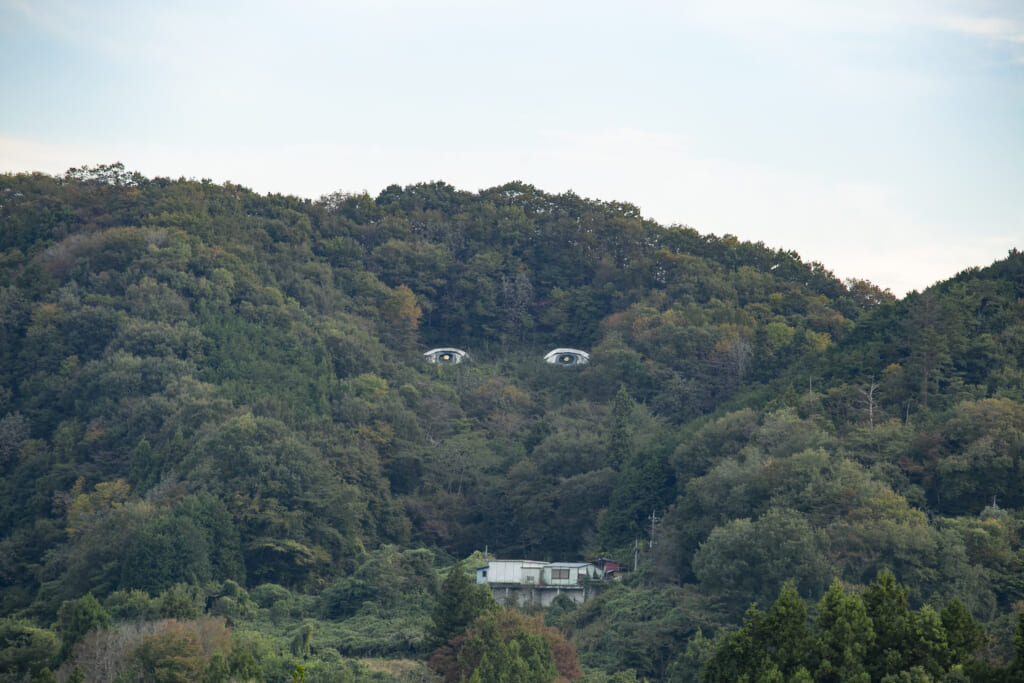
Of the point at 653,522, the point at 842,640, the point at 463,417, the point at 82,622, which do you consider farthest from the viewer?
the point at 463,417

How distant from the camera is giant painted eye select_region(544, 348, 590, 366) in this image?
62.0m

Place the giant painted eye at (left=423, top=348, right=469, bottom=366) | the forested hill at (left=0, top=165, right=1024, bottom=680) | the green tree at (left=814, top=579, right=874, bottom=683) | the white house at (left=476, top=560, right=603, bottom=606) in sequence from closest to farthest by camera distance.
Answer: the green tree at (left=814, top=579, right=874, bottom=683)
the forested hill at (left=0, top=165, right=1024, bottom=680)
the white house at (left=476, top=560, right=603, bottom=606)
the giant painted eye at (left=423, top=348, right=469, bottom=366)

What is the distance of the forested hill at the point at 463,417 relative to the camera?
126ft

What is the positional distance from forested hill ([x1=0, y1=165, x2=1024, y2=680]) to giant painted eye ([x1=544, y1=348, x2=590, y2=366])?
3.87 ft

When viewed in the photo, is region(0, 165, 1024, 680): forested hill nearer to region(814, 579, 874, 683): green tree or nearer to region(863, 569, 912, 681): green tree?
region(863, 569, 912, 681): green tree

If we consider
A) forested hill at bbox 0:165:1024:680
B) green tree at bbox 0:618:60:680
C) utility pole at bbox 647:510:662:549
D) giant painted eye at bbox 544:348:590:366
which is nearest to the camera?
green tree at bbox 0:618:60:680

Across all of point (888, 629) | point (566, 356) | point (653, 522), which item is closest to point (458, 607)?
point (653, 522)

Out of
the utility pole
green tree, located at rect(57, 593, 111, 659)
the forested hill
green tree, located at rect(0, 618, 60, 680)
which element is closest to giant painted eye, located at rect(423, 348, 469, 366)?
the forested hill

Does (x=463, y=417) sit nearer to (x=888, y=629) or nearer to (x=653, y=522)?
(x=653, y=522)

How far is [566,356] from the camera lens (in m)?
62.6

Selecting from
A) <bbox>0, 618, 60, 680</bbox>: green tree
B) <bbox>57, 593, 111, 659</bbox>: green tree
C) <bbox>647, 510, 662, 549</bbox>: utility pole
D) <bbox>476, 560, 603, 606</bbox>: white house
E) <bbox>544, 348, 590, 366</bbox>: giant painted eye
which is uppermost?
<bbox>544, 348, 590, 366</bbox>: giant painted eye

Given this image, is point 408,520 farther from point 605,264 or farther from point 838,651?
point 838,651

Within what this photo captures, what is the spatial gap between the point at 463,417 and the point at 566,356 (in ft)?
26.3

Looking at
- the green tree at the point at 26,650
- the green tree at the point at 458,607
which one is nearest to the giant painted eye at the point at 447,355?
the green tree at the point at 458,607
